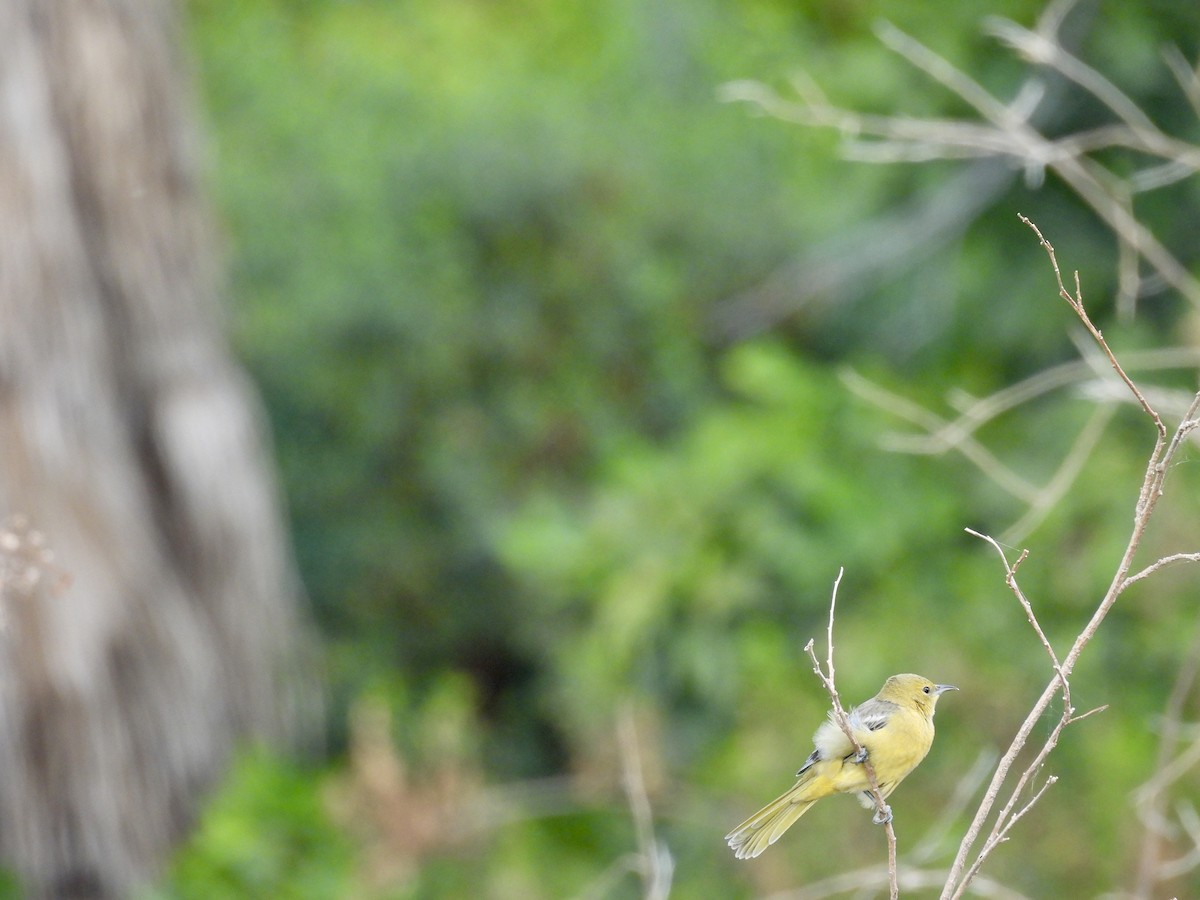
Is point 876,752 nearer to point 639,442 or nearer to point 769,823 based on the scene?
point 769,823

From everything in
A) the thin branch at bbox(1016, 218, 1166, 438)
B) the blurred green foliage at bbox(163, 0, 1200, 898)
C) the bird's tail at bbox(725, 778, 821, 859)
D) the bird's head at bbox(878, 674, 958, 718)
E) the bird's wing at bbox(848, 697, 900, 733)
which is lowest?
the blurred green foliage at bbox(163, 0, 1200, 898)

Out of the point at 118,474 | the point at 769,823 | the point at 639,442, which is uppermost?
the point at 769,823

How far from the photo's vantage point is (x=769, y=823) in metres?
1.53

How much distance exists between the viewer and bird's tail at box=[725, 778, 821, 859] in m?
1.43

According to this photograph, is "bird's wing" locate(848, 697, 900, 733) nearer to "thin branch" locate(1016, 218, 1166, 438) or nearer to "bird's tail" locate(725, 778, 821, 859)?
"bird's tail" locate(725, 778, 821, 859)

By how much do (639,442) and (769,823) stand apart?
728 cm

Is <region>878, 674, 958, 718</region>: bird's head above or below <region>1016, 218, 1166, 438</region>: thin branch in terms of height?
below

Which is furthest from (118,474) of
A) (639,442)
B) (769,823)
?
(769,823)

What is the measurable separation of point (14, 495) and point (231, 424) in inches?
48.8

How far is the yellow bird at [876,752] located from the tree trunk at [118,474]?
3.92 m

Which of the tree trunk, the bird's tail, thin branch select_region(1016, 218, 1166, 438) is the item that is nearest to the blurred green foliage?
the tree trunk

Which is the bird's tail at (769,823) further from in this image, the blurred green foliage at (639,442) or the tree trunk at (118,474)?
the tree trunk at (118,474)

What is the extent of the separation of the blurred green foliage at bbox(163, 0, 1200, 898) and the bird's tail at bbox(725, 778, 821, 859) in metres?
0.89

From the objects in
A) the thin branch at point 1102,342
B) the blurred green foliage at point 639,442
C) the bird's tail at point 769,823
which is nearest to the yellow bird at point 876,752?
the bird's tail at point 769,823
